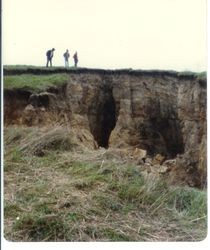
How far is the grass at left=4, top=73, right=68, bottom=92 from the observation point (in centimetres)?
224

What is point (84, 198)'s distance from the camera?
2.18m

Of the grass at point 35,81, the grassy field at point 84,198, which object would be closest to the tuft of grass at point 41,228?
the grassy field at point 84,198

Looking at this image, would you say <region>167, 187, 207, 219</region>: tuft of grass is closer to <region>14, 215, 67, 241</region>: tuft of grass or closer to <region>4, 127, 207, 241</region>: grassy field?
<region>4, 127, 207, 241</region>: grassy field

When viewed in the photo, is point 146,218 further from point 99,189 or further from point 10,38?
point 10,38

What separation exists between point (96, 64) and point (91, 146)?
0.32 metres

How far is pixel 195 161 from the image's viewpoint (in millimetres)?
2236

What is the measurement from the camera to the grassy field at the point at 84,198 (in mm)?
2109

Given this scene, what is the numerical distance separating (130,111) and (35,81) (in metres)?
0.40

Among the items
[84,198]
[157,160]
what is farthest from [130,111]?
[84,198]

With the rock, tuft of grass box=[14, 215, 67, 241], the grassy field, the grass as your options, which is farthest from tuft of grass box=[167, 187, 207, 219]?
the grass

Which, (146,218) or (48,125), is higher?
(48,125)

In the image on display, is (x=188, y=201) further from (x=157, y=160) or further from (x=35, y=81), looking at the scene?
(x=35, y=81)

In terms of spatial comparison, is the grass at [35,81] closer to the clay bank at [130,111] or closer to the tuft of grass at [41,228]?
the clay bank at [130,111]

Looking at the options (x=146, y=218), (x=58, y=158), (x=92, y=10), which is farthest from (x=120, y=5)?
(x=146, y=218)
